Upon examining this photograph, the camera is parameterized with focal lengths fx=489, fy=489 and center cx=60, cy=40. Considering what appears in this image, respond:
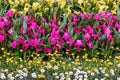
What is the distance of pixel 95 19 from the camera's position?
23.1 ft

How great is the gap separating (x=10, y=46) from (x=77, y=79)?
4.16ft

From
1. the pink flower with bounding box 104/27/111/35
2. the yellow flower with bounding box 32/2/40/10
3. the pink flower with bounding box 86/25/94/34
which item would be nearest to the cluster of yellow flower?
the yellow flower with bounding box 32/2/40/10

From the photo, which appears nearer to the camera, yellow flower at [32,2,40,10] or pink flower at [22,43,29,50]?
pink flower at [22,43,29,50]

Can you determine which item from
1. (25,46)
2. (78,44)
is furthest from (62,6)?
(25,46)

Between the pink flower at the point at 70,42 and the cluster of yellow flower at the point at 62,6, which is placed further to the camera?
the cluster of yellow flower at the point at 62,6

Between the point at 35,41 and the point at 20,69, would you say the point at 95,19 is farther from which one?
the point at 20,69

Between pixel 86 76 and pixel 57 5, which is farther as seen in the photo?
pixel 57 5

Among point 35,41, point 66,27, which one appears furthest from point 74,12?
point 35,41

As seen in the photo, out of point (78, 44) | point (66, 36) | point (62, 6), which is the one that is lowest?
point (78, 44)

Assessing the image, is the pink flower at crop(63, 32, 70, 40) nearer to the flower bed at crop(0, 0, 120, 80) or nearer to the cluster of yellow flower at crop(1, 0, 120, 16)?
the flower bed at crop(0, 0, 120, 80)

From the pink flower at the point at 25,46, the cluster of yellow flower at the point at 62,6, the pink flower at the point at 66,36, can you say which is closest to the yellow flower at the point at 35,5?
the cluster of yellow flower at the point at 62,6

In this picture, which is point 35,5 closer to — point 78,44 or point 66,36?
point 66,36

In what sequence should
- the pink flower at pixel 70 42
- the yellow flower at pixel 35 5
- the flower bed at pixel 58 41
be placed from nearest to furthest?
the flower bed at pixel 58 41, the pink flower at pixel 70 42, the yellow flower at pixel 35 5

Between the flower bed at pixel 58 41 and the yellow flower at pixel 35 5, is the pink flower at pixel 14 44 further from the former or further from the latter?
the yellow flower at pixel 35 5
